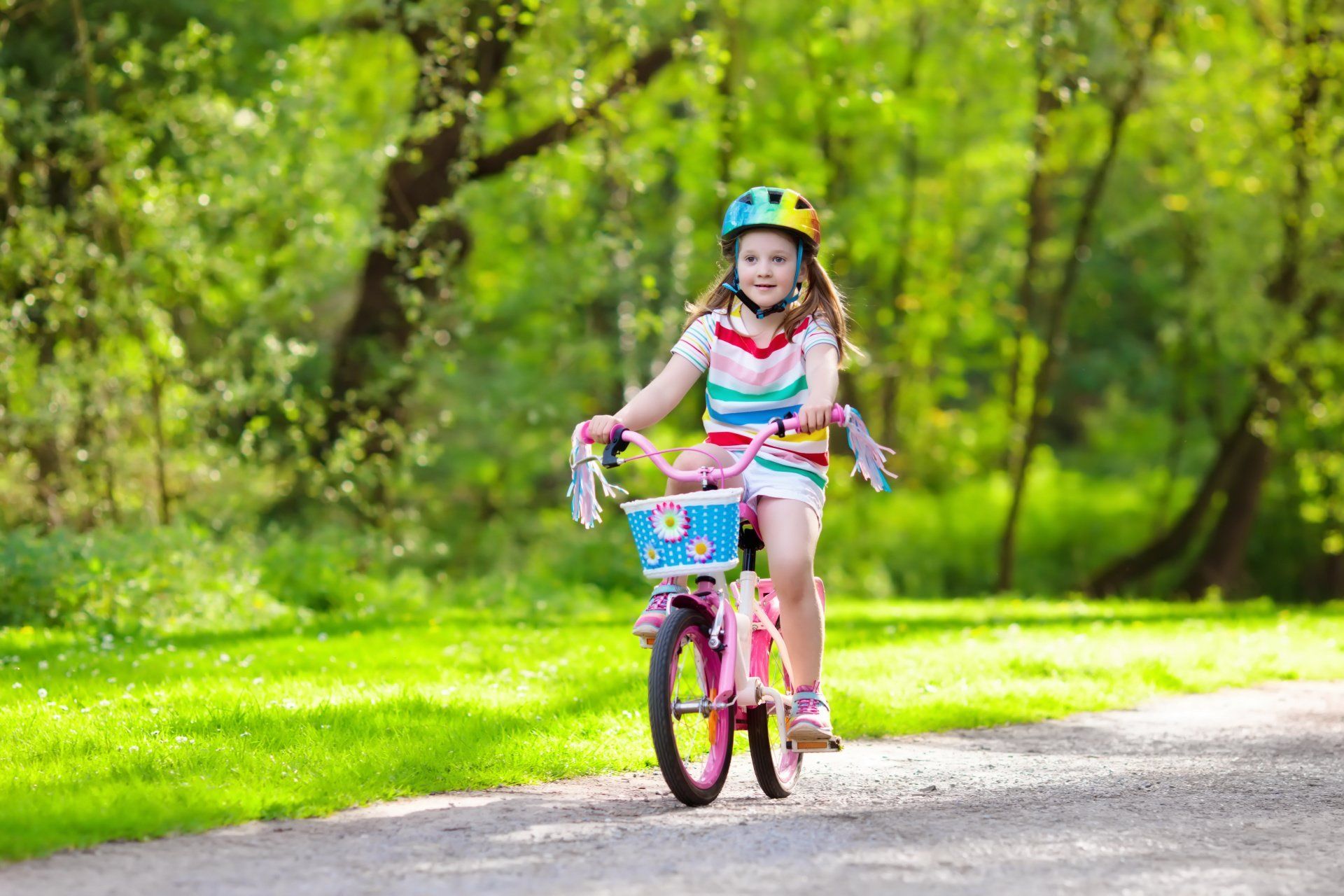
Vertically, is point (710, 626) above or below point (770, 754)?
above

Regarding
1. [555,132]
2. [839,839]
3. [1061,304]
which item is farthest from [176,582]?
[1061,304]

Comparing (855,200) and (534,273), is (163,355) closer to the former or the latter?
(534,273)

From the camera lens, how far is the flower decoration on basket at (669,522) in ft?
16.0

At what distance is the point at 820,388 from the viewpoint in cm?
515

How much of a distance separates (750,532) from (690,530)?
0.46m

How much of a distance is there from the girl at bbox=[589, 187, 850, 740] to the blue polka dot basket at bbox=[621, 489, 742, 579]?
0.28m

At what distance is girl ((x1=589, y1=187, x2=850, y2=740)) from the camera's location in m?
5.19

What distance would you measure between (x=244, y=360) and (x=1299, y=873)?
1077 cm

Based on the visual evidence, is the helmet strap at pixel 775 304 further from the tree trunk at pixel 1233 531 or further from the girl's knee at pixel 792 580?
the tree trunk at pixel 1233 531

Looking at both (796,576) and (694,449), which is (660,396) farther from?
(796,576)

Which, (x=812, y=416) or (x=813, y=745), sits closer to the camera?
(x=812, y=416)

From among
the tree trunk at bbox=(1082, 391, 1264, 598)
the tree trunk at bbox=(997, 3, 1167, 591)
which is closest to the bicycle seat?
the tree trunk at bbox=(997, 3, 1167, 591)

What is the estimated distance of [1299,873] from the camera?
4234 millimetres

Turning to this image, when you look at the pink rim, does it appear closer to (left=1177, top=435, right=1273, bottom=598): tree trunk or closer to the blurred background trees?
the blurred background trees
